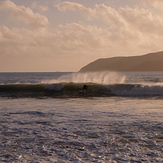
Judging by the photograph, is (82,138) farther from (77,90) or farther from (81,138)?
(77,90)

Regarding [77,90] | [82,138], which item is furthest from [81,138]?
[77,90]

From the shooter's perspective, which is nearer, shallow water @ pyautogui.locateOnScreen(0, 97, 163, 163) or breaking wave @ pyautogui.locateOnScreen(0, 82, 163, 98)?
shallow water @ pyautogui.locateOnScreen(0, 97, 163, 163)

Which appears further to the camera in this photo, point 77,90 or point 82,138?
point 77,90

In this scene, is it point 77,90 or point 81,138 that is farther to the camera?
point 77,90

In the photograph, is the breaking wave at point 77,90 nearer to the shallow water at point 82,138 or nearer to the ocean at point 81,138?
the ocean at point 81,138

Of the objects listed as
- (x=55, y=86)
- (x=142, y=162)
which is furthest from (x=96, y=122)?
(x=55, y=86)

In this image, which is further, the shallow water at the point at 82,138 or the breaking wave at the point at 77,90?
the breaking wave at the point at 77,90

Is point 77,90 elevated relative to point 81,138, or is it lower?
elevated

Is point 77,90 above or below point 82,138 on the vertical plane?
above

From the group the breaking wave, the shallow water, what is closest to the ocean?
the shallow water

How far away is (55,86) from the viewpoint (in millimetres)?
36375

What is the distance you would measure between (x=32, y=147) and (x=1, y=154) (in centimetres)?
99

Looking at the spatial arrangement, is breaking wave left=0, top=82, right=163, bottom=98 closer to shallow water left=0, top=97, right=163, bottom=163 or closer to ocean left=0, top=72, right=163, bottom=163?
ocean left=0, top=72, right=163, bottom=163

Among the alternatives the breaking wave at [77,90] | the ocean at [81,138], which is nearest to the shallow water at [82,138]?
the ocean at [81,138]
